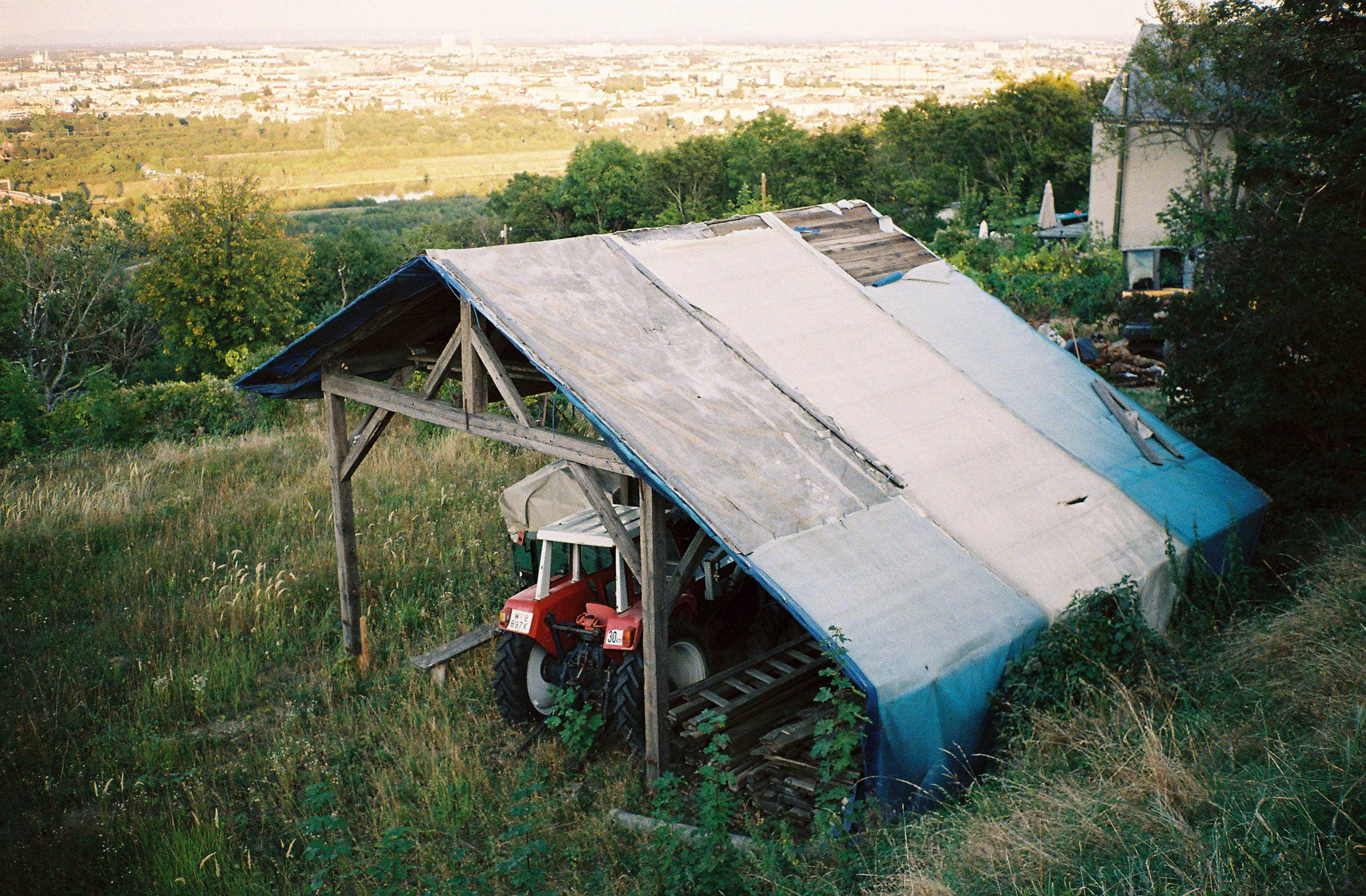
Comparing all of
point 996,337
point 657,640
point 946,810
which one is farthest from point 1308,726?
point 996,337

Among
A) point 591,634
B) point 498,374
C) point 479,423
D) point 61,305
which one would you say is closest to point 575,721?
point 591,634

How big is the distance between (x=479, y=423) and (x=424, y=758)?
8.49ft

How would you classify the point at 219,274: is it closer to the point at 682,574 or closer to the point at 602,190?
the point at 682,574

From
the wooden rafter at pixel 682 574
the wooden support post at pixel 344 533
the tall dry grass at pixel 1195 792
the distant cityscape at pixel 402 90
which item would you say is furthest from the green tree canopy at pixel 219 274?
the distant cityscape at pixel 402 90

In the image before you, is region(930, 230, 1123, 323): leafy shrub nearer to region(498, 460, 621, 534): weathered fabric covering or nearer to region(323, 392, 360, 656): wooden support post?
region(498, 460, 621, 534): weathered fabric covering

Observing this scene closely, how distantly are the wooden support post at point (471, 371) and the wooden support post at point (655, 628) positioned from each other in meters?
1.69

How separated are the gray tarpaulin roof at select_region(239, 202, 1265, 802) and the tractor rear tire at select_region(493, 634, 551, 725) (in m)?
2.29

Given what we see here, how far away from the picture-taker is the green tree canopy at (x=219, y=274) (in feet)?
109

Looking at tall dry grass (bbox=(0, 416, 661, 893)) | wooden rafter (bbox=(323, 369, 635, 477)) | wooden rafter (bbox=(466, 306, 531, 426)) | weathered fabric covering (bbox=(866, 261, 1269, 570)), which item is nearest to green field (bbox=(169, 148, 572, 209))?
tall dry grass (bbox=(0, 416, 661, 893))

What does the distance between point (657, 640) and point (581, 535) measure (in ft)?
4.17

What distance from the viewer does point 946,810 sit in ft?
19.6

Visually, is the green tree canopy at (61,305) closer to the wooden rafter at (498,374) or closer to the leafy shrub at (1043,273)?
the leafy shrub at (1043,273)

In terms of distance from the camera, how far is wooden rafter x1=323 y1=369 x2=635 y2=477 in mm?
7012

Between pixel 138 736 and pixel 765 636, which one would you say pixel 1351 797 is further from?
pixel 138 736
